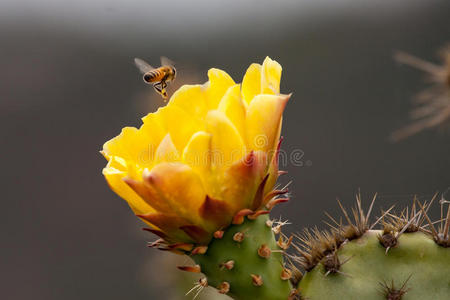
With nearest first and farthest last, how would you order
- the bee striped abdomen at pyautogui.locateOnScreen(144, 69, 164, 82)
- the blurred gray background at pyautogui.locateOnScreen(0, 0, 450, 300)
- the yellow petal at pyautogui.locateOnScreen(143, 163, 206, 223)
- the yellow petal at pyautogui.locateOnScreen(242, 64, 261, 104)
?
the yellow petal at pyautogui.locateOnScreen(143, 163, 206, 223) < the yellow petal at pyautogui.locateOnScreen(242, 64, 261, 104) < the bee striped abdomen at pyautogui.locateOnScreen(144, 69, 164, 82) < the blurred gray background at pyautogui.locateOnScreen(0, 0, 450, 300)

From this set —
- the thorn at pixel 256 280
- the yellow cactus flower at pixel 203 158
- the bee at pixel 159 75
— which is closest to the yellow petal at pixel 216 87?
the yellow cactus flower at pixel 203 158

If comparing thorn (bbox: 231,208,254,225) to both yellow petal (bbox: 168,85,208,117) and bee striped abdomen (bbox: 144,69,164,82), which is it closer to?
yellow petal (bbox: 168,85,208,117)

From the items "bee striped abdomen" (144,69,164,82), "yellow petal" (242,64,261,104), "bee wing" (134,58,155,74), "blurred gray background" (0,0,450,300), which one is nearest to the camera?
"yellow petal" (242,64,261,104)

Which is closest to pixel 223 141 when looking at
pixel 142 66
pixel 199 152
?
pixel 199 152

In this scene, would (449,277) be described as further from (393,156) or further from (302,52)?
(302,52)

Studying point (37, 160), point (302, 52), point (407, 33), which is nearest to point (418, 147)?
point (407, 33)

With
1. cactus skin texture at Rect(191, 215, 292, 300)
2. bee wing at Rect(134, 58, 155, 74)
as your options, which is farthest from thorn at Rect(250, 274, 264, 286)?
bee wing at Rect(134, 58, 155, 74)

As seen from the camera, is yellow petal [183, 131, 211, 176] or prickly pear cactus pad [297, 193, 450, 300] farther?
prickly pear cactus pad [297, 193, 450, 300]

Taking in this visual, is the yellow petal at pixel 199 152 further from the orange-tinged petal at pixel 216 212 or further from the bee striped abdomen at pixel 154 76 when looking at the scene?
the bee striped abdomen at pixel 154 76
